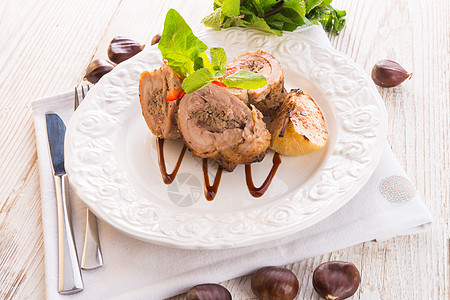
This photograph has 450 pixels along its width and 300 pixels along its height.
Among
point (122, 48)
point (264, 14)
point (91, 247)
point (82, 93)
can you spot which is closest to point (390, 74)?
point (264, 14)

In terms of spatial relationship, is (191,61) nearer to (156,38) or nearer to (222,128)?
(222,128)

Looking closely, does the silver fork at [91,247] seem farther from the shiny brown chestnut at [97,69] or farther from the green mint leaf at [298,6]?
the green mint leaf at [298,6]

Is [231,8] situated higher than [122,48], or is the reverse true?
[231,8]

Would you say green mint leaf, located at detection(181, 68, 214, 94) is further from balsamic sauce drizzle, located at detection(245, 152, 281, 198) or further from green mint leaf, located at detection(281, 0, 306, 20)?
green mint leaf, located at detection(281, 0, 306, 20)

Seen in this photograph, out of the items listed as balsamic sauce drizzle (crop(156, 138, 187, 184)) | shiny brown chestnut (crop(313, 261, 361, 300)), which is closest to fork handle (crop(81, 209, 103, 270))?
balsamic sauce drizzle (crop(156, 138, 187, 184))

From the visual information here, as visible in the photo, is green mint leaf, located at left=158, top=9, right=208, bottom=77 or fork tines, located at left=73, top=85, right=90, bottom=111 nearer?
green mint leaf, located at left=158, top=9, right=208, bottom=77

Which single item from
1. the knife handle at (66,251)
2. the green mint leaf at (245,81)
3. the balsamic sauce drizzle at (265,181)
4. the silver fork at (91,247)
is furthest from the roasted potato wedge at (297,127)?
the knife handle at (66,251)

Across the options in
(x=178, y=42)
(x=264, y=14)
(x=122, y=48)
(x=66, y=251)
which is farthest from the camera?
(x=122, y=48)
